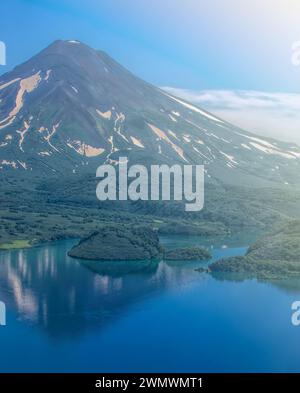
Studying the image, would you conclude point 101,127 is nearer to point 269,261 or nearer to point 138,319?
point 269,261

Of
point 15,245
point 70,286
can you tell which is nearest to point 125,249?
point 15,245

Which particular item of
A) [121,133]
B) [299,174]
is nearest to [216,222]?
[121,133]

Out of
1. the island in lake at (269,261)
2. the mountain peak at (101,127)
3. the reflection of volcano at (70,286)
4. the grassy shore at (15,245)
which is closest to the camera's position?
the reflection of volcano at (70,286)

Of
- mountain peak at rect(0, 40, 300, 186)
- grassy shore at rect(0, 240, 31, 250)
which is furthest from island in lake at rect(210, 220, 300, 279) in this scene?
mountain peak at rect(0, 40, 300, 186)

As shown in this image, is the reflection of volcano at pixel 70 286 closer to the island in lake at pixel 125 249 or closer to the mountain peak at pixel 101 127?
the island in lake at pixel 125 249

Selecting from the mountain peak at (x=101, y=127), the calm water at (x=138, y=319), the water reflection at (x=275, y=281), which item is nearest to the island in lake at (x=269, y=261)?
the water reflection at (x=275, y=281)

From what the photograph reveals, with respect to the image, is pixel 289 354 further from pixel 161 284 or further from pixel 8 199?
pixel 8 199
